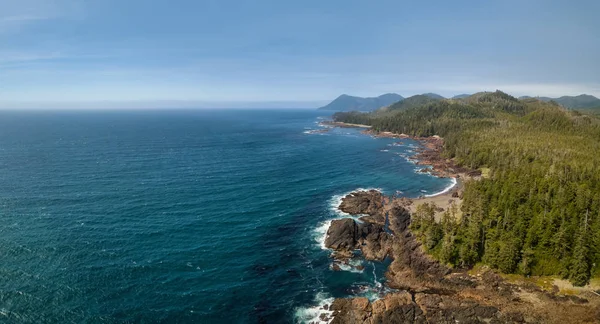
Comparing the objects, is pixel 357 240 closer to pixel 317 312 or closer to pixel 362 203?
pixel 362 203

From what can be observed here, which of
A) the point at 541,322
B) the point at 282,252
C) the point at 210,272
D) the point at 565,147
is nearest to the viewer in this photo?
the point at 541,322

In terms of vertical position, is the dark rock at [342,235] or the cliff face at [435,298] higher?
the dark rock at [342,235]

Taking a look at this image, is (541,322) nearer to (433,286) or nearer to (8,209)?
(433,286)

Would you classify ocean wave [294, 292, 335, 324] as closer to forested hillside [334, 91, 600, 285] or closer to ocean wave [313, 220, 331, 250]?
ocean wave [313, 220, 331, 250]

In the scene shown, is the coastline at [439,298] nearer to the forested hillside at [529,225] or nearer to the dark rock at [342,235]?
the dark rock at [342,235]

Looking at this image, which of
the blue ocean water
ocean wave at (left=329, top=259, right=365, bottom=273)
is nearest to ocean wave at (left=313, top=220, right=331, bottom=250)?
the blue ocean water

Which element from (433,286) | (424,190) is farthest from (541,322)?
(424,190)

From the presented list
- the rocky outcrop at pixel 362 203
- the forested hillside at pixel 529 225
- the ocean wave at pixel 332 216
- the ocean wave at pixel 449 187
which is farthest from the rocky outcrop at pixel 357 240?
the ocean wave at pixel 449 187
